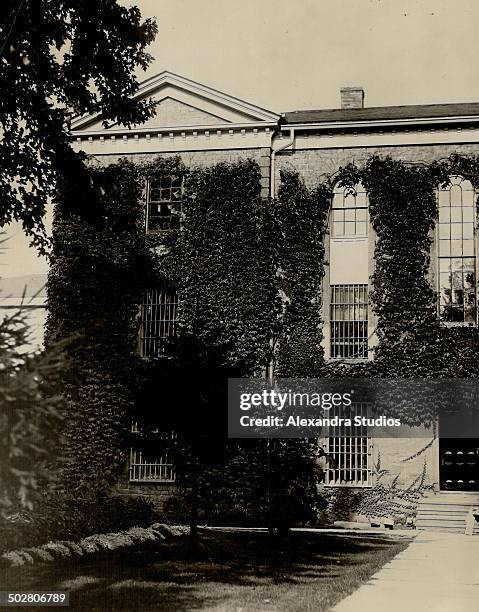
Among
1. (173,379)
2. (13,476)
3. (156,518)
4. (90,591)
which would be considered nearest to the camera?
(13,476)

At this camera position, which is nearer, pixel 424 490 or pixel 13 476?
pixel 13 476

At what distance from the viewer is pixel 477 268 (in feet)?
67.9

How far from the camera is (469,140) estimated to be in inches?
830

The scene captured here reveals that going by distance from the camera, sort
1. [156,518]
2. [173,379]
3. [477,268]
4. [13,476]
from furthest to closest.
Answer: [477,268], [156,518], [173,379], [13,476]

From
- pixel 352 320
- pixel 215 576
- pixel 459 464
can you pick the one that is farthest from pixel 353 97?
pixel 215 576

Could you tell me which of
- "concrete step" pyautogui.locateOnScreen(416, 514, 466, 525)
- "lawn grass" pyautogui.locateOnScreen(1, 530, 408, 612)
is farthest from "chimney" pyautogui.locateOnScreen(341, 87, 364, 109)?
"lawn grass" pyautogui.locateOnScreen(1, 530, 408, 612)

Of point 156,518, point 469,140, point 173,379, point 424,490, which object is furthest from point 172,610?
point 469,140

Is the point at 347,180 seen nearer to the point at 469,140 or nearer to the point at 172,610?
the point at 469,140

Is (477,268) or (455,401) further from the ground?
(477,268)

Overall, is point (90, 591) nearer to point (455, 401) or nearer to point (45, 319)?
point (455, 401)

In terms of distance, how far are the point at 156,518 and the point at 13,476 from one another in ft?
45.0

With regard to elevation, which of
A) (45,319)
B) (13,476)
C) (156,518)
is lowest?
(156,518)

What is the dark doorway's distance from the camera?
20516 millimetres

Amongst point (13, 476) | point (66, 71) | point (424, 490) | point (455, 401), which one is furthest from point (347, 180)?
point (13, 476)
